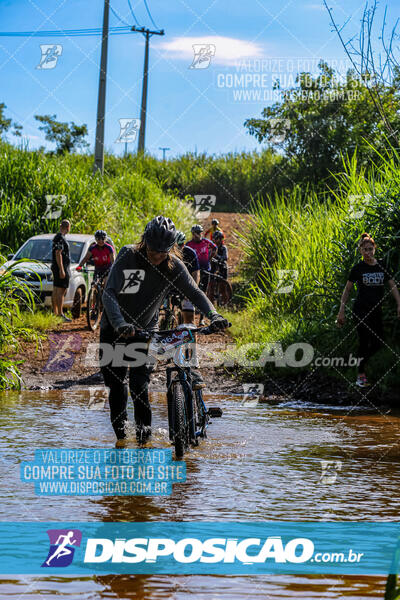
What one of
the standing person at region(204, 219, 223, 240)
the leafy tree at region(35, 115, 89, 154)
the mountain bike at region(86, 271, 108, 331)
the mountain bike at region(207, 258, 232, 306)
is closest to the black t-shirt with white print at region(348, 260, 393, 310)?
the mountain bike at region(86, 271, 108, 331)

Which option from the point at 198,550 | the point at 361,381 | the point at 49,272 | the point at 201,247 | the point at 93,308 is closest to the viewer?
the point at 198,550

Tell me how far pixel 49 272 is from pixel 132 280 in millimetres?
11641

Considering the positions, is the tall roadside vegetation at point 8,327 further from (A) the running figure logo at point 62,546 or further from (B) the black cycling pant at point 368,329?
(A) the running figure logo at point 62,546

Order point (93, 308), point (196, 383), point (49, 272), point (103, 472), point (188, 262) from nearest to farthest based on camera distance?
1. point (103, 472)
2. point (196, 383)
3. point (188, 262)
4. point (93, 308)
5. point (49, 272)

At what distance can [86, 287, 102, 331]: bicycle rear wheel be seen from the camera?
16.6 meters

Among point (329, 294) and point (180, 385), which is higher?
point (329, 294)

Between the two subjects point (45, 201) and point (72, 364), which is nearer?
point (72, 364)

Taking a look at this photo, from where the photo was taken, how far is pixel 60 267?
675 inches

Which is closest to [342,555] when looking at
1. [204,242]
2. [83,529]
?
[83,529]

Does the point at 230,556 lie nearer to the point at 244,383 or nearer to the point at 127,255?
the point at 127,255

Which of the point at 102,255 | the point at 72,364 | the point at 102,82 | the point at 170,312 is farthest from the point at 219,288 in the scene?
the point at 102,82

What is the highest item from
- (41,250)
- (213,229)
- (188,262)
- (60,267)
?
(213,229)

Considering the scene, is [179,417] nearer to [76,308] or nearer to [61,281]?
[61,281]

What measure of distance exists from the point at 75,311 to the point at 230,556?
45.8 ft
